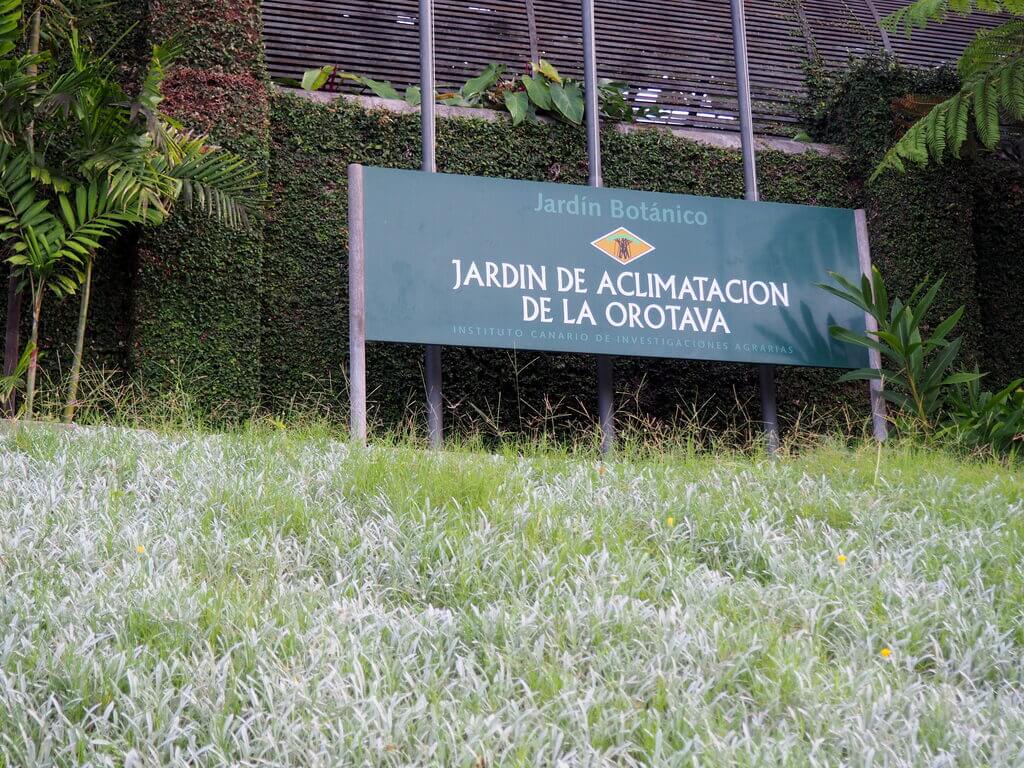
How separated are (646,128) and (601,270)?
2509 mm

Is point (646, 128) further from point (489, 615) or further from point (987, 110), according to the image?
point (489, 615)

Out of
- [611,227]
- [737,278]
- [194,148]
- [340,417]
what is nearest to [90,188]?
[194,148]

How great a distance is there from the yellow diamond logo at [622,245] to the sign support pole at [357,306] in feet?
5.13

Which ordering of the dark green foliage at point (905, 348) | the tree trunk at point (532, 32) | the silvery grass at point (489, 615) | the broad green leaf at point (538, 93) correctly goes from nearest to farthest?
the silvery grass at point (489, 615) < the dark green foliage at point (905, 348) < the broad green leaf at point (538, 93) < the tree trunk at point (532, 32)

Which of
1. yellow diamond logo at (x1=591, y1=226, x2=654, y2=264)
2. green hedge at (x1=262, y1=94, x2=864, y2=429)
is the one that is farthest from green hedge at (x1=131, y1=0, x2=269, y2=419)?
yellow diamond logo at (x1=591, y1=226, x2=654, y2=264)

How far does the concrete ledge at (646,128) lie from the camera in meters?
8.86

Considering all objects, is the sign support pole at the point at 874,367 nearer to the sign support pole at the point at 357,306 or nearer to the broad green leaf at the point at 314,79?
the sign support pole at the point at 357,306

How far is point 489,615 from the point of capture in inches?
131

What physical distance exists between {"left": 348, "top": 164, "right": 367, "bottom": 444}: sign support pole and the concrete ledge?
212 centimetres

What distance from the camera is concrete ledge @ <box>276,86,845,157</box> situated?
349 inches

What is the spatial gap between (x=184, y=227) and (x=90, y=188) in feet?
2.51

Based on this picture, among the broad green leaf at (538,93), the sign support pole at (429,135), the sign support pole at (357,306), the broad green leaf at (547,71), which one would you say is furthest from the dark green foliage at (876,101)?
the sign support pole at (357,306)

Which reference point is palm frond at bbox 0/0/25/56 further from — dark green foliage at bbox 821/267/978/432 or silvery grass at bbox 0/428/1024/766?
dark green foliage at bbox 821/267/978/432

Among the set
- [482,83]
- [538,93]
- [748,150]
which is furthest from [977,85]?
[482,83]
